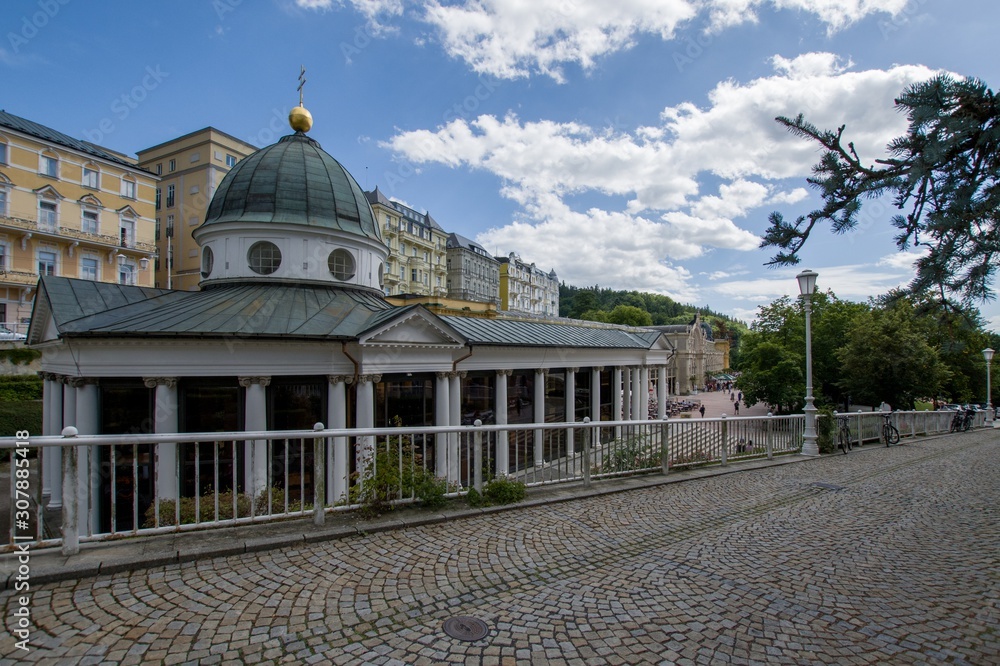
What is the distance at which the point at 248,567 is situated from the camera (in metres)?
4.38

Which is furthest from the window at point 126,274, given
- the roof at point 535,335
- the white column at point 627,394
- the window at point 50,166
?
the white column at point 627,394

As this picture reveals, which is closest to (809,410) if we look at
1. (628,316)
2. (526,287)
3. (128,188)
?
(128,188)

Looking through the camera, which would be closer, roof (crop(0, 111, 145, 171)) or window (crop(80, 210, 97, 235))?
roof (crop(0, 111, 145, 171))

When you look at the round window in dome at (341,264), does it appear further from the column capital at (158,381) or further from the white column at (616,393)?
the white column at (616,393)

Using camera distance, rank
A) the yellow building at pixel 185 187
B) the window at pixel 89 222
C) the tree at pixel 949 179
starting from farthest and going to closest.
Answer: the yellow building at pixel 185 187 → the window at pixel 89 222 → the tree at pixel 949 179

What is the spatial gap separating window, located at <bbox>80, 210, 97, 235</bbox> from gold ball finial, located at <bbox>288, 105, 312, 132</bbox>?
24.0 m

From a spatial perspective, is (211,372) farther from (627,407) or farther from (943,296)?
(627,407)

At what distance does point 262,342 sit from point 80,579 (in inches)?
303

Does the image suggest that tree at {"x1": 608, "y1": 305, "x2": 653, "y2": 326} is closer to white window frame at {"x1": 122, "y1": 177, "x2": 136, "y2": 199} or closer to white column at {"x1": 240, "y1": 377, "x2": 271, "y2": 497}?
white window frame at {"x1": 122, "y1": 177, "x2": 136, "y2": 199}

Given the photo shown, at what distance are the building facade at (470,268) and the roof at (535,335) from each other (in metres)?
44.6

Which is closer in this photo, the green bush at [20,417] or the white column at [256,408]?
the white column at [256,408]

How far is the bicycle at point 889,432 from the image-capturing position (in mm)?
15172

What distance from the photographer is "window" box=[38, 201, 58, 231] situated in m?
29.7

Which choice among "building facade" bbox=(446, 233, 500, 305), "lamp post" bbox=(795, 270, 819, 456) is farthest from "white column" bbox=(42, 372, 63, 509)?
"building facade" bbox=(446, 233, 500, 305)
